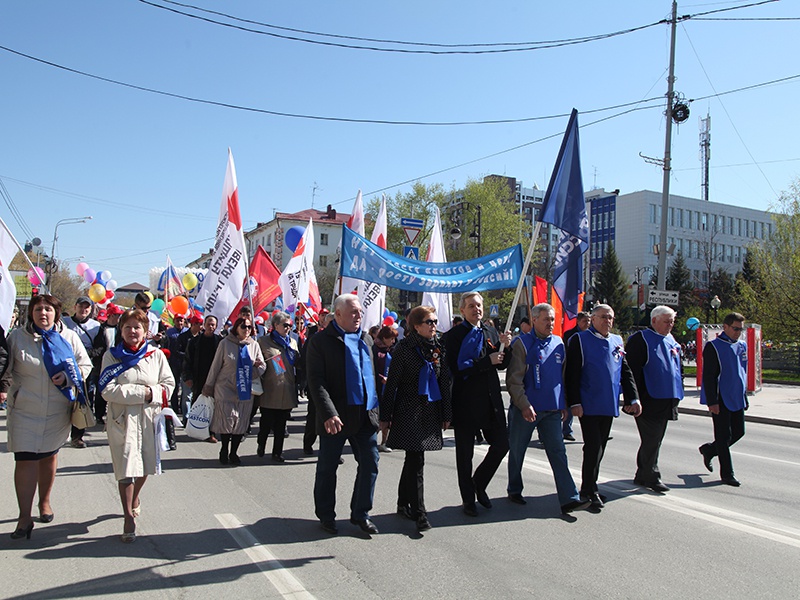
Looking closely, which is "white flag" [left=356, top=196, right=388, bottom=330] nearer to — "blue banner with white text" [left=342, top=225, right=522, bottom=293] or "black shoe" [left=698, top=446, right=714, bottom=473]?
"blue banner with white text" [left=342, top=225, right=522, bottom=293]

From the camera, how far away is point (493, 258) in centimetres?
934

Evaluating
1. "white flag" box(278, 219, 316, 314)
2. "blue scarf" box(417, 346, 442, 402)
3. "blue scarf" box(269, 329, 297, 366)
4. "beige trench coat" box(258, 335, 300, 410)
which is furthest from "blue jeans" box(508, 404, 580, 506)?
"white flag" box(278, 219, 316, 314)

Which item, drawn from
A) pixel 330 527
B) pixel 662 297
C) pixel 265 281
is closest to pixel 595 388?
pixel 330 527

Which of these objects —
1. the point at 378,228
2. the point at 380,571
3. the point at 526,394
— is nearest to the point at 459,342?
the point at 526,394

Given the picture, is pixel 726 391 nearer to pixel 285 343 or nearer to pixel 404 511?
pixel 404 511

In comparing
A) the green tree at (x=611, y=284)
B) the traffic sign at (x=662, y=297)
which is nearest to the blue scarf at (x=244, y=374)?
the traffic sign at (x=662, y=297)

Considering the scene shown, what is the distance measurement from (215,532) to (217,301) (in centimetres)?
649

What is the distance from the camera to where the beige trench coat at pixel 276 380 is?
8.59 m

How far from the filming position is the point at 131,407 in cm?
512

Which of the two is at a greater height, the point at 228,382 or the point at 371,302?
the point at 371,302

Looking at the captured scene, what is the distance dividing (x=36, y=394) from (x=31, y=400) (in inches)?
2.2

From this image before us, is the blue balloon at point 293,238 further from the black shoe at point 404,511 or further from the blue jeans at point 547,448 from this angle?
the black shoe at point 404,511

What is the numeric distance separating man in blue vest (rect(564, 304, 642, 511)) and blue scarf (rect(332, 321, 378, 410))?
6.79 ft

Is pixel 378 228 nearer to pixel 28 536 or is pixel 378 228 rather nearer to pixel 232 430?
pixel 232 430
